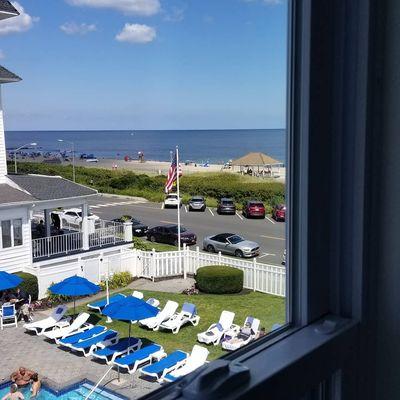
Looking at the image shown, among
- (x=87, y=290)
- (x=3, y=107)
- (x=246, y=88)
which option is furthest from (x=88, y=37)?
(x=87, y=290)

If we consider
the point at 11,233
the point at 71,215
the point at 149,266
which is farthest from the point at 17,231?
the point at 149,266

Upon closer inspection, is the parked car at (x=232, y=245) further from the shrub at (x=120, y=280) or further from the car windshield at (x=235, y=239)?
the shrub at (x=120, y=280)

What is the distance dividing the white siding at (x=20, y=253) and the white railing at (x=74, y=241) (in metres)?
0.01

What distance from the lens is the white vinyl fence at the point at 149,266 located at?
980 mm

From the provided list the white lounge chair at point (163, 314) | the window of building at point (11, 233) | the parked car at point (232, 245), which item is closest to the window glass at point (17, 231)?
the window of building at point (11, 233)

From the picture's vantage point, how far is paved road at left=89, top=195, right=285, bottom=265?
34.5 inches

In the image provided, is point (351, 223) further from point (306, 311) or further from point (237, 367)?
point (237, 367)

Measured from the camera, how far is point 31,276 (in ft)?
3.40

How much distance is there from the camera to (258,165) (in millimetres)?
848

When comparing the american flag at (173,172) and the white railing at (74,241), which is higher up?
the american flag at (173,172)

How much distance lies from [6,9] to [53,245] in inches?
17.9

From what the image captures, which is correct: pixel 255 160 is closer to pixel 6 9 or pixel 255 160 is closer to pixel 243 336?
pixel 243 336

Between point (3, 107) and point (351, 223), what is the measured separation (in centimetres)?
54

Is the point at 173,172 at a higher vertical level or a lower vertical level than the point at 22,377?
higher
